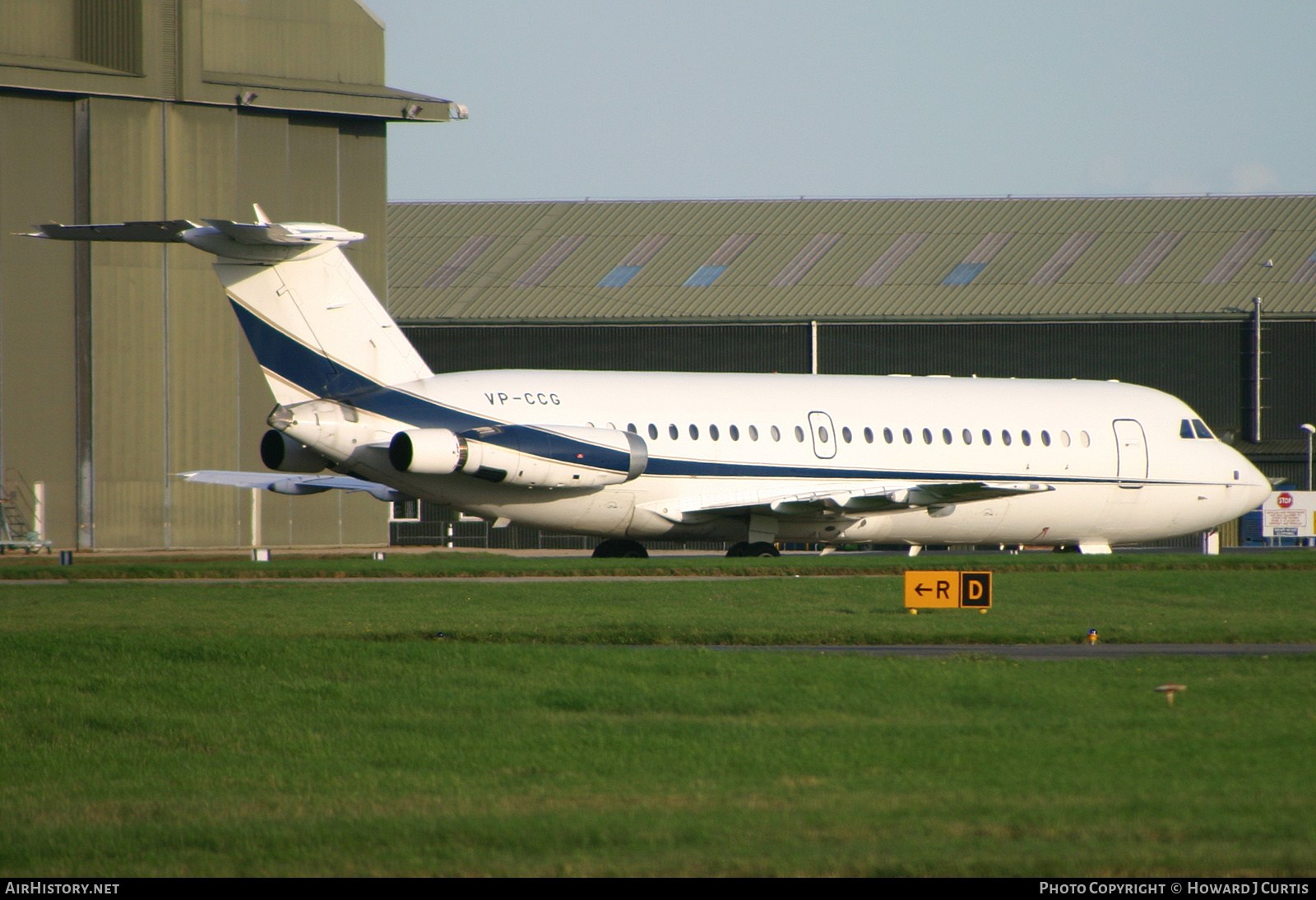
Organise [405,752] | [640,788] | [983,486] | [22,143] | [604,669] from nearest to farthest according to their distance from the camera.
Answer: [640,788] → [405,752] → [604,669] → [983,486] → [22,143]

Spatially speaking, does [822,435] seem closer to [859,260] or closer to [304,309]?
[304,309]

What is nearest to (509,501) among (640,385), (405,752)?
(640,385)

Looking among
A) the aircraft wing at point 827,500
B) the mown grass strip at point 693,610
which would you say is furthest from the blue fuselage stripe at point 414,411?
the mown grass strip at point 693,610

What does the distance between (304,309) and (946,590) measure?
11.3 meters

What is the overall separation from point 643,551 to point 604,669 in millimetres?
17415

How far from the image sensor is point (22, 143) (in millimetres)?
38594

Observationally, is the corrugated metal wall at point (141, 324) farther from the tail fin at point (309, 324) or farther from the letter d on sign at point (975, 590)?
the letter d on sign at point (975, 590)

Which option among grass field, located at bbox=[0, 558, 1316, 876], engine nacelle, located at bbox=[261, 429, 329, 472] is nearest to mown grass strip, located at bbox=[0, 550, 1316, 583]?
engine nacelle, located at bbox=[261, 429, 329, 472]

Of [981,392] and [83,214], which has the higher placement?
[83,214]

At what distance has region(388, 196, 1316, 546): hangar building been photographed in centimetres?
5025

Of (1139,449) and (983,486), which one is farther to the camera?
(1139,449)

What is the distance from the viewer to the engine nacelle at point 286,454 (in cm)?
2600
